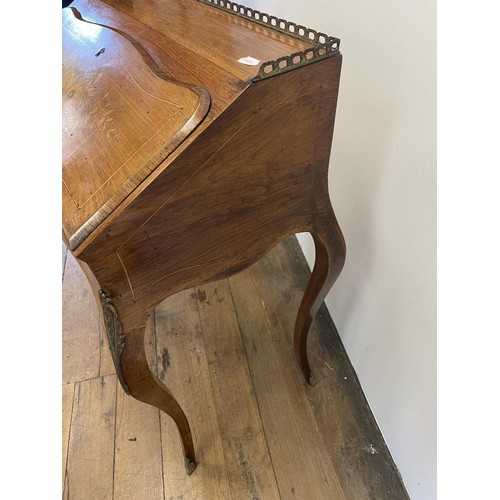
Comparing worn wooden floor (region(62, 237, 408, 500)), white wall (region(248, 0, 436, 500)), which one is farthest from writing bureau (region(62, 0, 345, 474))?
worn wooden floor (region(62, 237, 408, 500))

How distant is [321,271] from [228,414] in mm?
542

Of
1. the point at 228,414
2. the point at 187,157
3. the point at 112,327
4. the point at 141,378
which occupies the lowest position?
the point at 228,414

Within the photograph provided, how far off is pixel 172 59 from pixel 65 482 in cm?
108

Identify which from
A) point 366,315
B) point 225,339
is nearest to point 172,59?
point 366,315

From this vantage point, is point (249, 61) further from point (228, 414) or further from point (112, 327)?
point (228, 414)

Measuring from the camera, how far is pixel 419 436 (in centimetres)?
97

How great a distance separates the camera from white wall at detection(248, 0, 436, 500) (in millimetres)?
746

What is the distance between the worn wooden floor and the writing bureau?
0.36m

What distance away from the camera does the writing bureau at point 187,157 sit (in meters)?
0.62

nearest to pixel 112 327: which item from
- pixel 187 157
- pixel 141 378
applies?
pixel 141 378

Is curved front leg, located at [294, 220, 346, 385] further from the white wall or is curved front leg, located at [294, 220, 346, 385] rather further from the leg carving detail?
the leg carving detail

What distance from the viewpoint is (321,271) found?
1.01 metres
